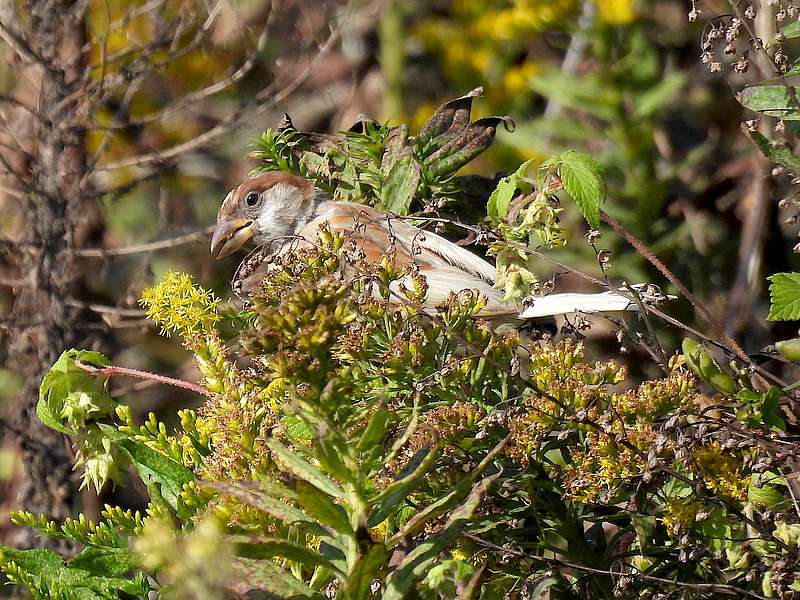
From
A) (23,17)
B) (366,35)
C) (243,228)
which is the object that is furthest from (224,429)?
(366,35)

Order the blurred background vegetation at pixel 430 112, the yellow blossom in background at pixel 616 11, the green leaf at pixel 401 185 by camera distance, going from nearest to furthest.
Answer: the green leaf at pixel 401 185
the blurred background vegetation at pixel 430 112
the yellow blossom in background at pixel 616 11

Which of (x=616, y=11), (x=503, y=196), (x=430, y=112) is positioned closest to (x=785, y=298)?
(x=503, y=196)

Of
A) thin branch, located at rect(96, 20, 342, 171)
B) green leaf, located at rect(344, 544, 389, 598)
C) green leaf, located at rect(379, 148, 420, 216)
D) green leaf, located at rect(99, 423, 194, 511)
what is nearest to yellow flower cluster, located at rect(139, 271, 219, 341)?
green leaf, located at rect(99, 423, 194, 511)

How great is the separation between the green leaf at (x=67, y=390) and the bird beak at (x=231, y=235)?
1631 millimetres

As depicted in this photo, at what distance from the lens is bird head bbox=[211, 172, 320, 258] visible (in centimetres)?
300

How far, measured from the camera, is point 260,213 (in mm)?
3064

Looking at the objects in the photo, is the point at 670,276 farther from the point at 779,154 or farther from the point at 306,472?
the point at 306,472

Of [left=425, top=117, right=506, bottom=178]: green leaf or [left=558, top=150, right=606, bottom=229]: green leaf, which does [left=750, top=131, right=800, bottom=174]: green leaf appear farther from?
[left=425, top=117, right=506, bottom=178]: green leaf

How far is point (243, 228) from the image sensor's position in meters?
3.12

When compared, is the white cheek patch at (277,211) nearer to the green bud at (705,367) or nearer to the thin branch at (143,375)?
the thin branch at (143,375)

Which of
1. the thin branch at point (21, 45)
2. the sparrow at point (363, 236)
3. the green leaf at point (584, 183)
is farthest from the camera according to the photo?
the thin branch at point (21, 45)

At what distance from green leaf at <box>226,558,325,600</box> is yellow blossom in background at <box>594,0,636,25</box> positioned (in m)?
3.64

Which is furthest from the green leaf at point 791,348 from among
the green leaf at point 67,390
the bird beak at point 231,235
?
the bird beak at point 231,235

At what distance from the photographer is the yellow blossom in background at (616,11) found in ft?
13.9
